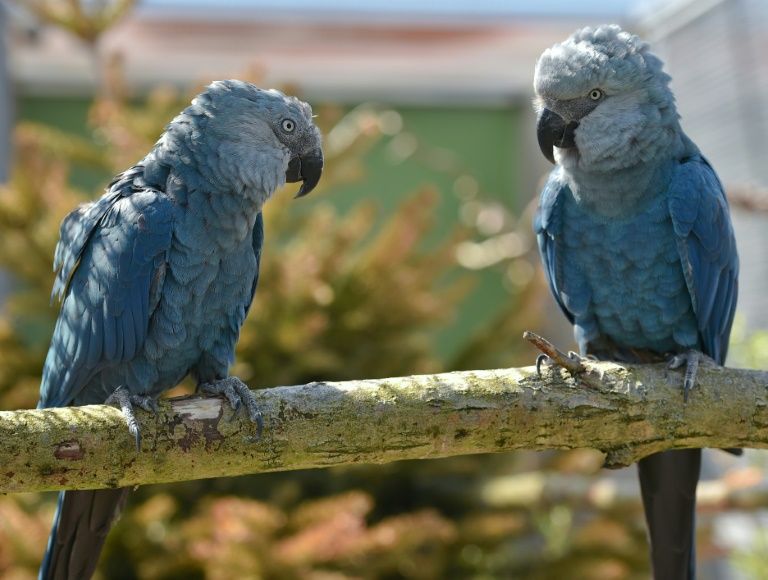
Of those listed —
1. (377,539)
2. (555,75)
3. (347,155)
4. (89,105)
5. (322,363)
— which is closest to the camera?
(555,75)

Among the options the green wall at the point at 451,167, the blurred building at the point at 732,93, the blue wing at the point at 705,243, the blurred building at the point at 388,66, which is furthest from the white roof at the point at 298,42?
the blue wing at the point at 705,243

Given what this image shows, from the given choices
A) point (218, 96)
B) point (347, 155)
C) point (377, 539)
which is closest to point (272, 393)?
point (218, 96)

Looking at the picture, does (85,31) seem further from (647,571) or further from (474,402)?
(647,571)

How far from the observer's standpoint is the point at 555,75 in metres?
2.38

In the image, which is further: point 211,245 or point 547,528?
point 547,528

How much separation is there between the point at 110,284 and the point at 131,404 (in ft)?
1.17

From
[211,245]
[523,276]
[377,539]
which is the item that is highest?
[523,276]

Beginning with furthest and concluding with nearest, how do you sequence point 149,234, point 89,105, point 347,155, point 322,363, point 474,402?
point 89,105 < point 347,155 < point 322,363 < point 149,234 < point 474,402

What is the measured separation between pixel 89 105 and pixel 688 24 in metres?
4.16

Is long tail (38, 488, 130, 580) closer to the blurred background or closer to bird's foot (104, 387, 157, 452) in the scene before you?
bird's foot (104, 387, 157, 452)

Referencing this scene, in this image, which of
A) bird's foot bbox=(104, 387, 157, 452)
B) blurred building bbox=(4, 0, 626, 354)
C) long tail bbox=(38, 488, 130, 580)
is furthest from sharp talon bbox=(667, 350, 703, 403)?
blurred building bbox=(4, 0, 626, 354)

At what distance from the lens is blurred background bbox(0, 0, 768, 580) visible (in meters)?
3.37

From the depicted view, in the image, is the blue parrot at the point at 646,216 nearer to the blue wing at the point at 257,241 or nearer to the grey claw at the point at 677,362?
the grey claw at the point at 677,362

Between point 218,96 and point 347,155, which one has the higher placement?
point 347,155
